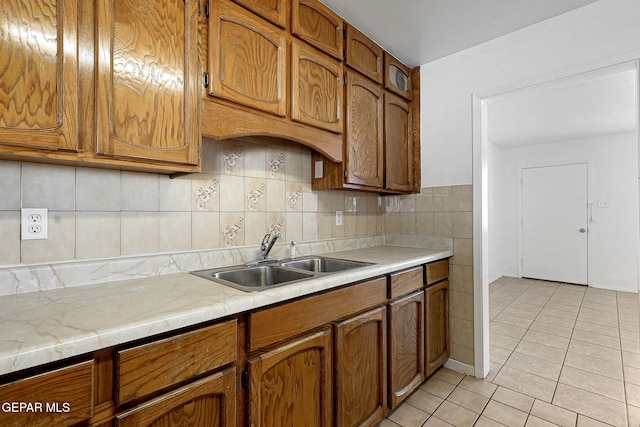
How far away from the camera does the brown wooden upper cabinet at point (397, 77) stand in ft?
7.32

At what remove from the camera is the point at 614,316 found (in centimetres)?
330

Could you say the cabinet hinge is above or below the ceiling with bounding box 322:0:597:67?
below

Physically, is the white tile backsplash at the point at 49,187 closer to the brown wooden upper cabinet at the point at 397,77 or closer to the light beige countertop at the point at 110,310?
the light beige countertop at the point at 110,310

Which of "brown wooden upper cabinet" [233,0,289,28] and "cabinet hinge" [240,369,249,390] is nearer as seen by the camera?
"cabinet hinge" [240,369,249,390]

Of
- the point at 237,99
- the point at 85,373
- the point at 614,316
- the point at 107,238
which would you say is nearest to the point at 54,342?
the point at 85,373

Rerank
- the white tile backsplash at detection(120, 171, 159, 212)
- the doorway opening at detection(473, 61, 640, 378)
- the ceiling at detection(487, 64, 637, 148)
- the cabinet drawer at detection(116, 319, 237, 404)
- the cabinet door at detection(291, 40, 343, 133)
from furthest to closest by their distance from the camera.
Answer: the doorway opening at detection(473, 61, 640, 378) < the ceiling at detection(487, 64, 637, 148) < the cabinet door at detection(291, 40, 343, 133) < the white tile backsplash at detection(120, 171, 159, 212) < the cabinet drawer at detection(116, 319, 237, 404)

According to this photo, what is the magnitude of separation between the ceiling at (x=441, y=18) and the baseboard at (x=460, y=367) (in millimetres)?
2349

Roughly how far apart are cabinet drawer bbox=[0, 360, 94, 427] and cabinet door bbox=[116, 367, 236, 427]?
106 mm

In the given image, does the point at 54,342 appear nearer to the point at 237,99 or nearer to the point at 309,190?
the point at 237,99

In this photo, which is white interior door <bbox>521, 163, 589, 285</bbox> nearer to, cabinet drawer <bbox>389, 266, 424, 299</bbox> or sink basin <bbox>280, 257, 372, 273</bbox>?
cabinet drawer <bbox>389, 266, 424, 299</bbox>

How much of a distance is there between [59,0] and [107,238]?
0.83 meters

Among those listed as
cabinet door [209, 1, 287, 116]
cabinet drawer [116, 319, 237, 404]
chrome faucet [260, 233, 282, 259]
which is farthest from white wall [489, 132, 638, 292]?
cabinet drawer [116, 319, 237, 404]

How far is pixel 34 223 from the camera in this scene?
1.09 metres

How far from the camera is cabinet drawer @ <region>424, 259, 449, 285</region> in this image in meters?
2.01
